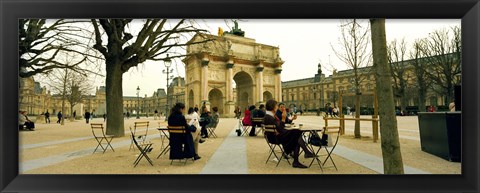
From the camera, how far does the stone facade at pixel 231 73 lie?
47094mm

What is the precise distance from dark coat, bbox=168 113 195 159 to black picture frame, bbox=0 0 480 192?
2.23 meters

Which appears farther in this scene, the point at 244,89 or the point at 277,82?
the point at 277,82

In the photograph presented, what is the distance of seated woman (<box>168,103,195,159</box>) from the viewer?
624 cm

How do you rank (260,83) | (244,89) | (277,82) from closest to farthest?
(260,83) < (244,89) < (277,82)

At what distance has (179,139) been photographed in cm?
638

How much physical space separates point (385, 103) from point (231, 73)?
45.6m

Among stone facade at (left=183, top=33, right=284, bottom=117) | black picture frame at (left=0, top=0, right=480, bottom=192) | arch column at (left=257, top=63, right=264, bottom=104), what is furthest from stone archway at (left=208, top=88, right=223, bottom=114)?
black picture frame at (left=0, top=0, right=480, bottom=192)

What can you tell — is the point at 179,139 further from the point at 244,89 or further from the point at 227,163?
the point at 244,89

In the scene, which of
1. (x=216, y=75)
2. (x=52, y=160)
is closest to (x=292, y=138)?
(x=52, y=160)

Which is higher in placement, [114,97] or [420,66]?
[420,66]

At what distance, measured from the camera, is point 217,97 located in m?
50.7

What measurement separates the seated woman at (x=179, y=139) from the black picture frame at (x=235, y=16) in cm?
224
